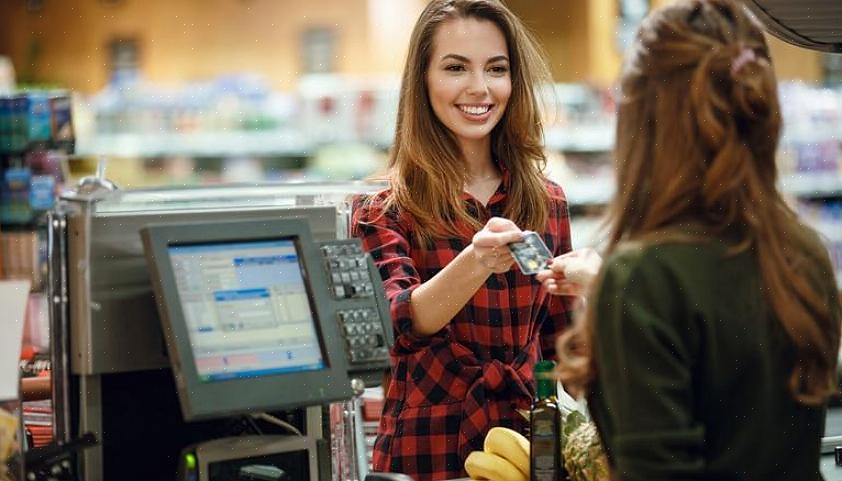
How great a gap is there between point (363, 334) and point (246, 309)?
19cm

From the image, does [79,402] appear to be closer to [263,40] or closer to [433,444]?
[433,444]

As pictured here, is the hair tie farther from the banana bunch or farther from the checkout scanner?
A: the banana bunch

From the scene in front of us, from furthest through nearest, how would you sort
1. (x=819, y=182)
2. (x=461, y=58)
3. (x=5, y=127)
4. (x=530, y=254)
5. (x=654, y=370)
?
1. (x=819, y=182)
2. (x=5, y=127)
3. (x=461, y=58)
4. (x=530, y=254)
5. (x=654, y=370)

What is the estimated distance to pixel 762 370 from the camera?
1.59 m

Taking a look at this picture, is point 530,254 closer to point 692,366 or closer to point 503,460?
point 503,460

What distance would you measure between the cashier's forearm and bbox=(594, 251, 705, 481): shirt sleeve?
35.9 inches

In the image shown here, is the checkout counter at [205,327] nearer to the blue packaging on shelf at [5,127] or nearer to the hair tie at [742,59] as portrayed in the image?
the hair tie at [742,59]

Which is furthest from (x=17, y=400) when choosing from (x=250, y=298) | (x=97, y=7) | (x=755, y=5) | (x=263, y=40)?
(x=97, y=7)

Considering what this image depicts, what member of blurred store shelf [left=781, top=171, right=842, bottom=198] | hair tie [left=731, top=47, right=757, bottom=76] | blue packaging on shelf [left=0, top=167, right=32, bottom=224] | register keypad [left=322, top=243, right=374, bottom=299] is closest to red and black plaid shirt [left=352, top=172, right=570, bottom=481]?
register keypad [left=322, top=243, right=374, bottom=299]

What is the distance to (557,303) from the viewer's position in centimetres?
287

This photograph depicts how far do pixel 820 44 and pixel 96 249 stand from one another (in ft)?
5.28

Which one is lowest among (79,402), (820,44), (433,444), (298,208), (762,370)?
(433,444)

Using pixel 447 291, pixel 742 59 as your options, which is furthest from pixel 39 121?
pixel 742 59

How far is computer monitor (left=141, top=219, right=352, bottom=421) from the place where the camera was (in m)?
1.85
